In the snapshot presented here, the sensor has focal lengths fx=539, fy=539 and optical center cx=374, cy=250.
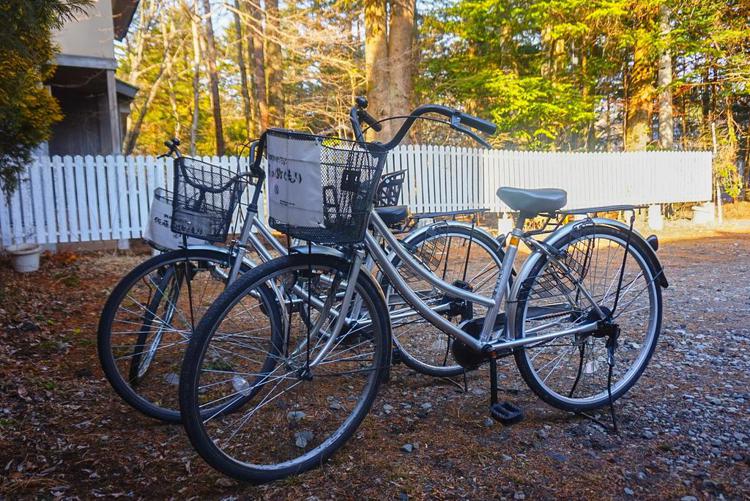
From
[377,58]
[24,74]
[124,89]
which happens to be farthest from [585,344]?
[124,89]

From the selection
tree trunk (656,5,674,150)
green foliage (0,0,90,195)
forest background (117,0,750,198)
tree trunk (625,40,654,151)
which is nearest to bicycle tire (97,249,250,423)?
green foliage (0,0,90,195)

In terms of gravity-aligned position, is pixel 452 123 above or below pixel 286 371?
above

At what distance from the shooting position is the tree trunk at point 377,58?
32.8 ft

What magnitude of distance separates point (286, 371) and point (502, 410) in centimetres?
103

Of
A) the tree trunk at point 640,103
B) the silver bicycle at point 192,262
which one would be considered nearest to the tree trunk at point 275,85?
the tree trunk at point 640,103

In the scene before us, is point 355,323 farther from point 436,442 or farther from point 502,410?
point 502,410

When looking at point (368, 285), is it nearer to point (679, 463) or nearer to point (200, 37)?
point (679, 463)

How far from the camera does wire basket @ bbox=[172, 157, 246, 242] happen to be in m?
2.45

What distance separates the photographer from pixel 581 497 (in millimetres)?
1930

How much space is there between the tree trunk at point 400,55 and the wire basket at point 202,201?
7.50 meters

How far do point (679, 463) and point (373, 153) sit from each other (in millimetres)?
1727

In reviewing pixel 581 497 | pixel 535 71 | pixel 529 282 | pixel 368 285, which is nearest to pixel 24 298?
pixel 368 285

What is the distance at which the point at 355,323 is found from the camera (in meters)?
2.31

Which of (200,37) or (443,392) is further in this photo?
(200,37)
